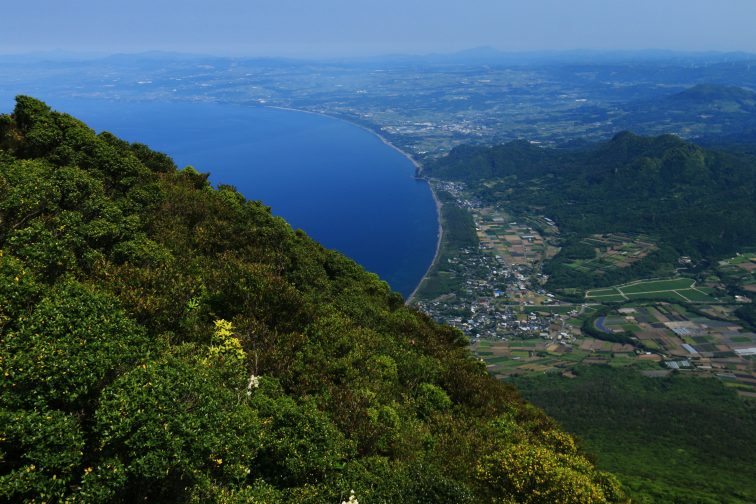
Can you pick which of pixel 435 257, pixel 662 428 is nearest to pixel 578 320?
pixel 435 257

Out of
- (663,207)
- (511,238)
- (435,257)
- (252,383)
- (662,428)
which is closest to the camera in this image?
(252,383)

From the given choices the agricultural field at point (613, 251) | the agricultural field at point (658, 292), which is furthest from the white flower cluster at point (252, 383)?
the agricultural field at point (613, 251)

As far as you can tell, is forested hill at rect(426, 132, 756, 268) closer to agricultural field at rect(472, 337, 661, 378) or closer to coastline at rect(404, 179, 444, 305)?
coastline at rect(404, 179, 444, 305)

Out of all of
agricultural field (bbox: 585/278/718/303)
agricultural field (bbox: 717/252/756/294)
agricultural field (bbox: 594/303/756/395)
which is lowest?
agricultural field (bbox: 594/303/756/395)

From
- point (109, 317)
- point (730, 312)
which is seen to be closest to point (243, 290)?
point (109, 317)

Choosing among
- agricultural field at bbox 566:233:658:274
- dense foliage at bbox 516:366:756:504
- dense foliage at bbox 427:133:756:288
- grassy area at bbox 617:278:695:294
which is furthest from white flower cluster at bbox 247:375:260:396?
agricultural field at bbox 566:233:658:274

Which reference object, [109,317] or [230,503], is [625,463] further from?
[109,317]

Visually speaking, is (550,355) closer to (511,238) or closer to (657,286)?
(657,286)

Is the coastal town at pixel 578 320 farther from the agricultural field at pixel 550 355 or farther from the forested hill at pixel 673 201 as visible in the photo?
the forested hill at pixel 673 201
